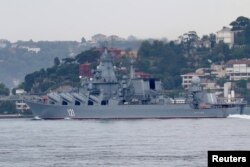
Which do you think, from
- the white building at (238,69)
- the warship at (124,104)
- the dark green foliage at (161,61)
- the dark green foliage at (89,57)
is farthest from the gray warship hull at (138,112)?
the dark green foliage at (89,57)

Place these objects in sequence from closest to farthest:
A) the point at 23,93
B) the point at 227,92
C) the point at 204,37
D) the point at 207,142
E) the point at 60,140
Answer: the point at 207,142 < the point at 60,140 < the point at 227,92 < the point at 23,93 < the point at 204,37

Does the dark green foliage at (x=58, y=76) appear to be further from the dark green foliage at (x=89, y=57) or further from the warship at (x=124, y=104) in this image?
the warship at (x=124, y=104)

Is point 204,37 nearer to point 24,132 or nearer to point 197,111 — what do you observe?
point 197,111

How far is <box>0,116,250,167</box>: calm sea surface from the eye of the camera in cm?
5456

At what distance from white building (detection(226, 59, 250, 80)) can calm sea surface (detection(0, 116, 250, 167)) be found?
81714 millimetres

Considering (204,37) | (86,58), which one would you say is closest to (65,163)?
(86,58)

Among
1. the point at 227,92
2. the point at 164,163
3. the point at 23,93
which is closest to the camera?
the point at 164,163

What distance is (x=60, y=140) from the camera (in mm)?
71750

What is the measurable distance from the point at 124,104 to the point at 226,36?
258 ft

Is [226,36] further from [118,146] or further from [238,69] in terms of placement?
[118,146]

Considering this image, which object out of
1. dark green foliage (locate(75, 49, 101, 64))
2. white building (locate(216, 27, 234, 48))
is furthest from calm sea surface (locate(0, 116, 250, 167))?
white building (locate(216, 27, 234, 48))

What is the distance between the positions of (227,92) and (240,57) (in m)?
27.4

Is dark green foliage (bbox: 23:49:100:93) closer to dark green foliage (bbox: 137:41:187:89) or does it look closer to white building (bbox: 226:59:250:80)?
dark green foliage (bbox: 137:41:187:89)

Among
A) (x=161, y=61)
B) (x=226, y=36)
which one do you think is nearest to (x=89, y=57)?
(x=161, y=61)
